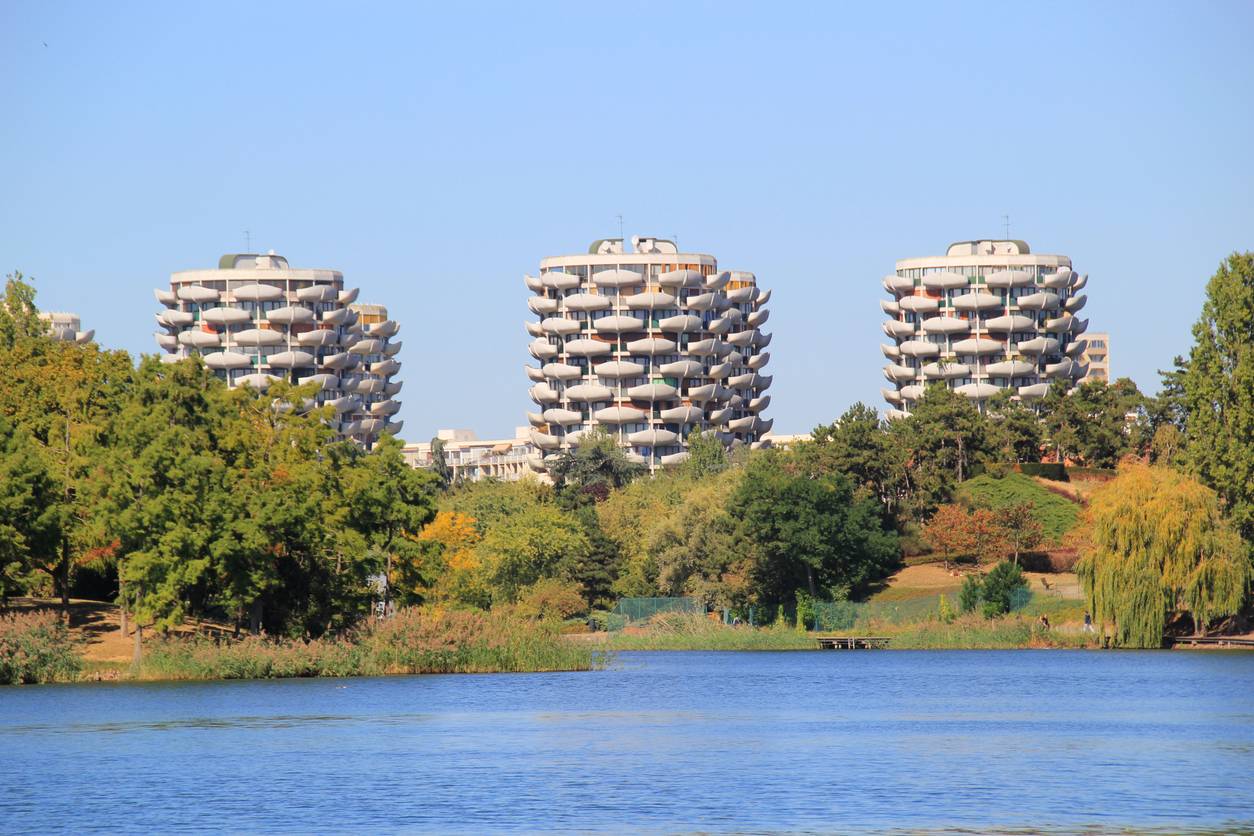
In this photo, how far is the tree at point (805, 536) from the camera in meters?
117

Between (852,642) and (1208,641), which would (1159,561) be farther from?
(852,642)

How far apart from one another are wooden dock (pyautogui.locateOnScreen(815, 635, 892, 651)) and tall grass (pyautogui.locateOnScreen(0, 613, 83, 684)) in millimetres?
48028

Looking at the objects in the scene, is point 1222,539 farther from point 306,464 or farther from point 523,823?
point 523,823

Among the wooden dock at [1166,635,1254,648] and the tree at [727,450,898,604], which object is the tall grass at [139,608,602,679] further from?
the tree at [727,450,898,604]

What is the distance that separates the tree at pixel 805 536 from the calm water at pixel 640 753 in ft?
117

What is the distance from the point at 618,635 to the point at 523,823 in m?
75.1

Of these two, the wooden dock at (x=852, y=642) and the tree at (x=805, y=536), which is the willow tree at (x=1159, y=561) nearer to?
the wooden dock at (x=852, y=642)

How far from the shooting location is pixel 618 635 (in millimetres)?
113688

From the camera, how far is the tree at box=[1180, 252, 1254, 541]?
92812 millimetres

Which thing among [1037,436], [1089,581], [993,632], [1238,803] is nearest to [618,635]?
[993,632]

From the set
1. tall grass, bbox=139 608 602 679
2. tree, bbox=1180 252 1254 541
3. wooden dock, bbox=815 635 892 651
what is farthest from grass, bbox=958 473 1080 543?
tall grass, bbox=139 608 602 679

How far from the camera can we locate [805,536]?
116 metres

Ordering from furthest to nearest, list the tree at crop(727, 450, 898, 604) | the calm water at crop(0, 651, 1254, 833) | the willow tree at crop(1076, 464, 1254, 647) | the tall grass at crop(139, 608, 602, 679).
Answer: the tree at crop(727, 450, 898, 604) → the willow tree at crop(1076, 464, 1254, 647) → the tall grass at crop(139, 608, 602, 679) → the calm water at crop(0, 651, 1254, 833)

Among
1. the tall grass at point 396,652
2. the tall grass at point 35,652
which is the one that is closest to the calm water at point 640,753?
the tall grass at point 396,652
